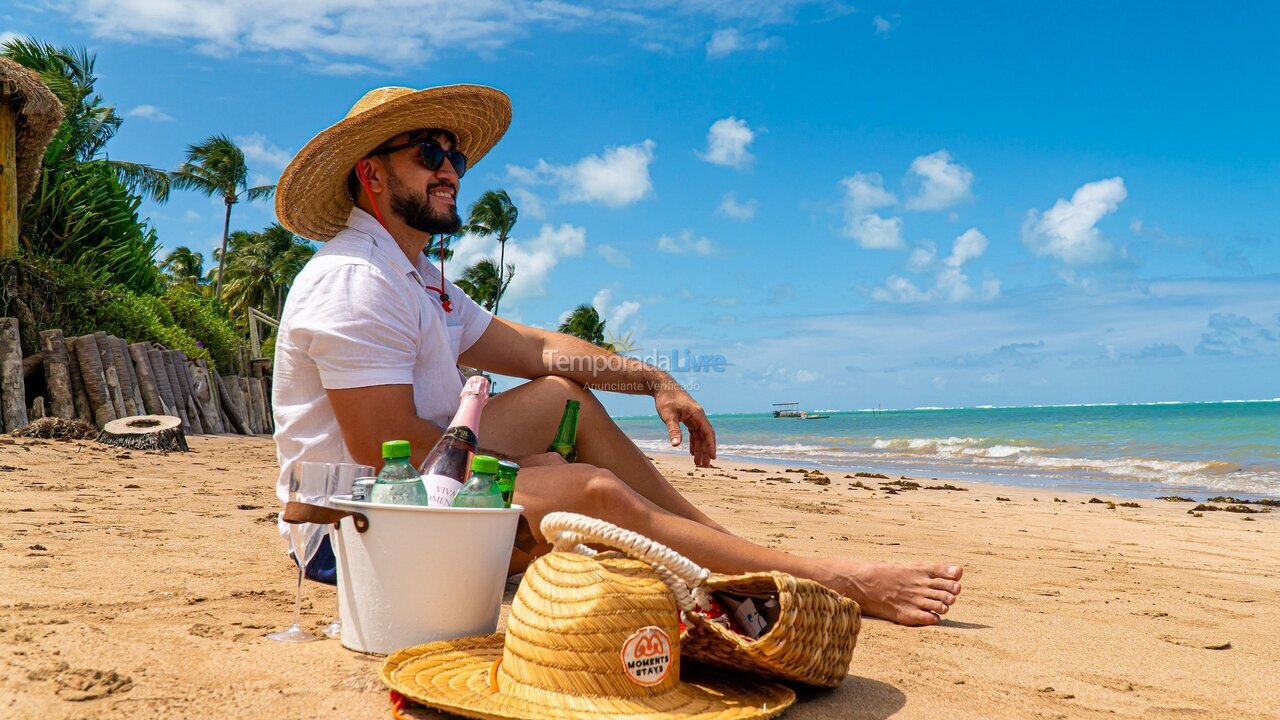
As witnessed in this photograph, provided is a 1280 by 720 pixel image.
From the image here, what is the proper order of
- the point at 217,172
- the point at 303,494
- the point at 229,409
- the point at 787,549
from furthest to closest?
1. the point at 217,172
2. the point at 229,409
3. the point at 787,549
4. the point at 303,494

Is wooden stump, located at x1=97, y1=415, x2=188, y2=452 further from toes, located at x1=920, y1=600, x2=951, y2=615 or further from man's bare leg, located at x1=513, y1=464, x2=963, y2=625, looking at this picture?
toes, located at x1=920, y1=600, x2=951, y2=615

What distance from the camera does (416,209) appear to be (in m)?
2.62

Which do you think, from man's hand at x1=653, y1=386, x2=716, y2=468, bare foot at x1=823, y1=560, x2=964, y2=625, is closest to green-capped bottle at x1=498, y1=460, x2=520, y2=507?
man's hand at x1=653, y1=386, x2=716, y2=468

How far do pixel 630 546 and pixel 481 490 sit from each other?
0.41 meters

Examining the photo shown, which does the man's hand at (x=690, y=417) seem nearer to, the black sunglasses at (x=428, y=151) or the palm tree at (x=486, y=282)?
the black sunglasses at (x=428, y=151)

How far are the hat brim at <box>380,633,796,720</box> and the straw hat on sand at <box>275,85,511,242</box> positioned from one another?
1.54m

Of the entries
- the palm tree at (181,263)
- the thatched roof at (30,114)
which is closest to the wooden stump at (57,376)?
the thatched roof at (30,114)

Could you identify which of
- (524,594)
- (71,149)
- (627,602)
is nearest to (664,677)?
(627,602)

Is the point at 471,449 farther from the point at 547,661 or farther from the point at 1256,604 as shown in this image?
the point at 1256,604

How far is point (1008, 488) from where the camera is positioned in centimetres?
991

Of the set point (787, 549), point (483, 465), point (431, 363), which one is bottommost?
point (787, 549)

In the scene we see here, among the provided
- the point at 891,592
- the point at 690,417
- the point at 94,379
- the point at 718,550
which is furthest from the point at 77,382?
the point at 891,592

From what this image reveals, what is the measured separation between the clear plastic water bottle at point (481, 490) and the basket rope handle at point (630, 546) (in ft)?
0.70

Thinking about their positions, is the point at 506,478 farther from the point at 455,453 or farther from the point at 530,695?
the point at 530,695
